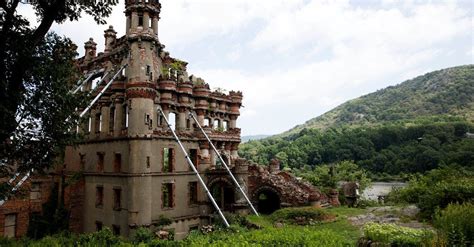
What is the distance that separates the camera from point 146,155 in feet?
86.4

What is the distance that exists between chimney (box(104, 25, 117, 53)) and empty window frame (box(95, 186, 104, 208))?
43.0ft

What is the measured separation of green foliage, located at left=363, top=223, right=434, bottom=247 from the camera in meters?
11.7

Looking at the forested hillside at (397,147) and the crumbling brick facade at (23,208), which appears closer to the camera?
the crumbling brick facade at (23,208)

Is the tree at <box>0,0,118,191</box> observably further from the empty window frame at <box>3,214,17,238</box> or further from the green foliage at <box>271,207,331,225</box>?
the empty window frame at <box>3,214,17,238</box>

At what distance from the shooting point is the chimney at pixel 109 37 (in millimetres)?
32438

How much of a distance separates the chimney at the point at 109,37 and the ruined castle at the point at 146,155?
11 centimetres

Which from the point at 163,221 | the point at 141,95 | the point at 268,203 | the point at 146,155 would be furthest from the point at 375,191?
the point at 141,95

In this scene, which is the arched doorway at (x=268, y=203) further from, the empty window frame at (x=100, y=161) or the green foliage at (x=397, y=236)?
the green foliage at (x=397, y=236)

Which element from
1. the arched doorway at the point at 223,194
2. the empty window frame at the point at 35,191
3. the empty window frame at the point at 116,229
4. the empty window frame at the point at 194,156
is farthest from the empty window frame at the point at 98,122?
the arched doorway at the point at 223,194

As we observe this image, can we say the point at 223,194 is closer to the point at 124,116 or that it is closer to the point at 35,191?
the point at 124,116

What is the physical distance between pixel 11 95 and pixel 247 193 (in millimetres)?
22416

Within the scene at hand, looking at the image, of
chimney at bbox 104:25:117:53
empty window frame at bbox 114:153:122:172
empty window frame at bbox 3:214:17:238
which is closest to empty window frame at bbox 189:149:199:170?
empty window frame at bbox 114:153:122:172

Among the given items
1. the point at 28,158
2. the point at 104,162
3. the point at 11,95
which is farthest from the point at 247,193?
the point at 11,95

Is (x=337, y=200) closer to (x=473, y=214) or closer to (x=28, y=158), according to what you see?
(x=473, y=214)
